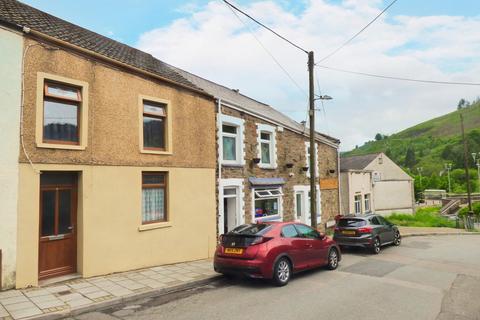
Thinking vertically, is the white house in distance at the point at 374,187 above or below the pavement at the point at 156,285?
above

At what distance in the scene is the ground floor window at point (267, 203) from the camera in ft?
47.9

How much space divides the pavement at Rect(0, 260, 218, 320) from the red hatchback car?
1005mm

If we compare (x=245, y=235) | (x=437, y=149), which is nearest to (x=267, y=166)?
(x=245, y=235)

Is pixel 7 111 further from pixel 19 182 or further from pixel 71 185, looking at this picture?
pixel 71 185

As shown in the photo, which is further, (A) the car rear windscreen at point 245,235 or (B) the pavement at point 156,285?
(A) the car rear windscreen at point 245,235

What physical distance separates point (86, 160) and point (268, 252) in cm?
499

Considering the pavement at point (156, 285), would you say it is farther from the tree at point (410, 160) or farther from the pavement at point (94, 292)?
the tree at point (410, 160)

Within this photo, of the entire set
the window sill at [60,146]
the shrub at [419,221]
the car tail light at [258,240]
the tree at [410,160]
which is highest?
the tree at [410,160]

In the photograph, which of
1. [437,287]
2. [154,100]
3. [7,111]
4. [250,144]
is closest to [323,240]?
[437,287]

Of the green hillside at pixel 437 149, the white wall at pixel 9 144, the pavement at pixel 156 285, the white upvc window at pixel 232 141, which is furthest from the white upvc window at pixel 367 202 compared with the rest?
the green hillside at pixel 437 149

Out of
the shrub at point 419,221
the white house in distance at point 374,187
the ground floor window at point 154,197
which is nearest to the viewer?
the ground floor window at point 154,197

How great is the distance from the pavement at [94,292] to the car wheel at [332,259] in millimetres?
3508

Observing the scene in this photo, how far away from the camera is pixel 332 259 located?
10391 millimetres

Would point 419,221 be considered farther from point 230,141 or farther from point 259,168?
point 230,141
